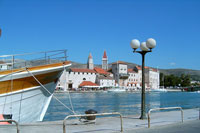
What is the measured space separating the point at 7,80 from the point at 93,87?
336 feet

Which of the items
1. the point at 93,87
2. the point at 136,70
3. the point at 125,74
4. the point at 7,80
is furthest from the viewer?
the point at 136,70

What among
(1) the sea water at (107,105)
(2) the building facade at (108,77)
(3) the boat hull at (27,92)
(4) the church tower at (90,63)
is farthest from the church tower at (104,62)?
(3) the boat hull at (27,92)

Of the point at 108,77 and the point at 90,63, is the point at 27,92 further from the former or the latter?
the point at 90,63

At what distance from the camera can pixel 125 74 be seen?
445 ft

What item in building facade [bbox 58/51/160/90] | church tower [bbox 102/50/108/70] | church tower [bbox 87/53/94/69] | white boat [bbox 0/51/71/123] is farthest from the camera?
church tower [bbox 102/50/108/70]

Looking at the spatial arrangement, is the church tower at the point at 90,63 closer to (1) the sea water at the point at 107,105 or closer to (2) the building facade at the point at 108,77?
(2) the building facade at the point at 108,77

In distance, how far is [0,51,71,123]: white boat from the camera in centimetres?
1171

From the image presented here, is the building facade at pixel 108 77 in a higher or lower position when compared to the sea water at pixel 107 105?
higher

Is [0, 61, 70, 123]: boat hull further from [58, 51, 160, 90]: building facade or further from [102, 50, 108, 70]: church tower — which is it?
[102, 50, 108, 70]: church tower

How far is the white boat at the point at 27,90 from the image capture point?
11711 mm

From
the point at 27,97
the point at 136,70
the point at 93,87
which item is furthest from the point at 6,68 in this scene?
the point at 136,70

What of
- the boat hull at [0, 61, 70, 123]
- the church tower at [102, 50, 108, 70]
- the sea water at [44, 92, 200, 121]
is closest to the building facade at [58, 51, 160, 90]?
the church tower at [102, 50, 108, 70]

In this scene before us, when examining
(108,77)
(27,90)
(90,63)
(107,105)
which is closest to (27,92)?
(27,90)

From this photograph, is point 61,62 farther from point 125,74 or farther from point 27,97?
point 125,74
